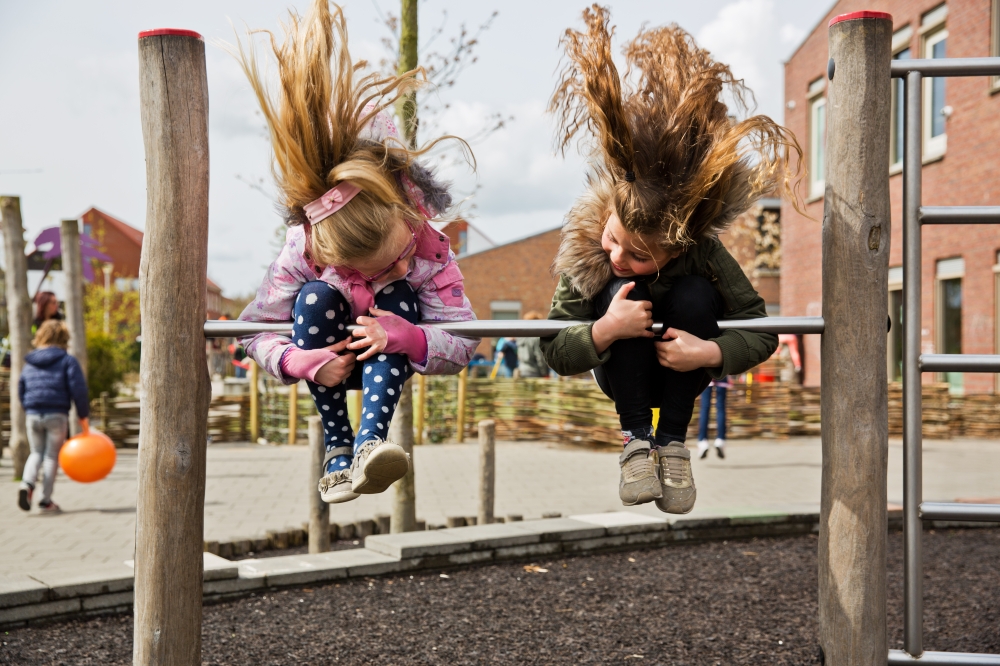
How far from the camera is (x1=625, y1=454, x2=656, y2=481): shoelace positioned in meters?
2.38

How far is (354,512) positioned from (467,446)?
5.00 m

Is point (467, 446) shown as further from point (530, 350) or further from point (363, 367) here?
point (363, 367)

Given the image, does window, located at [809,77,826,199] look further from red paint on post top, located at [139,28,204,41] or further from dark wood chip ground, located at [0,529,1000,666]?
red paint on post top, located at [139,28,204,41]

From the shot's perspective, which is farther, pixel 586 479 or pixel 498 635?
pixel 586 479

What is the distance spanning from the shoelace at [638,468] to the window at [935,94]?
13.7 m

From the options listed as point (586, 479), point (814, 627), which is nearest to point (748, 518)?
point (814, 627)

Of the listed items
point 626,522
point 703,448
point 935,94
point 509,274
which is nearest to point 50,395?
point 626,522

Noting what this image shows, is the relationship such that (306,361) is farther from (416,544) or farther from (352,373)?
(416,544)

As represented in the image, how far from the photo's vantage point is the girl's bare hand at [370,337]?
93.2 inches

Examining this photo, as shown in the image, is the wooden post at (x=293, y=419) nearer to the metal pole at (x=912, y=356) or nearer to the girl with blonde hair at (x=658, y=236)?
the girl with blonde hair at (x=658, y=236)

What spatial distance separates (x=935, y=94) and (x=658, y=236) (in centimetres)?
1415

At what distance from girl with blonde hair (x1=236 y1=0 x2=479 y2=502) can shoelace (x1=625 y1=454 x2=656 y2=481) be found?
52 centimetres

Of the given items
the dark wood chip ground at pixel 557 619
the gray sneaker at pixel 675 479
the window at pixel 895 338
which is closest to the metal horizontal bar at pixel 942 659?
the gray sneaker at pixel 675 479

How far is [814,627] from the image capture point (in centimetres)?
407
